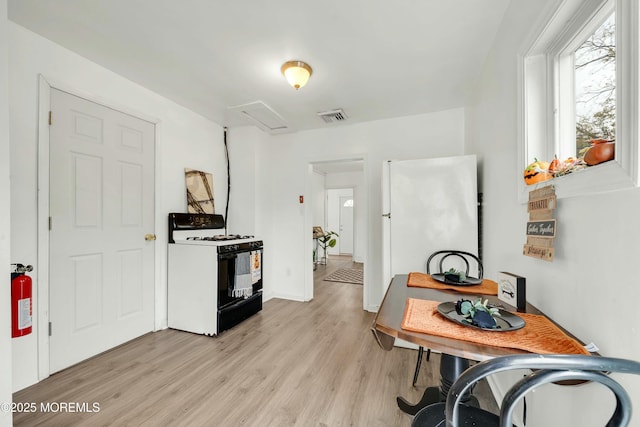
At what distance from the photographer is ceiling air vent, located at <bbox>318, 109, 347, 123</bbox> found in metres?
3.26

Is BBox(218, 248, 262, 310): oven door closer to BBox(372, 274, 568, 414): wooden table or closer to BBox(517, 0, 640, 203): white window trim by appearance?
BBox(372, 274, 568, 414): wooden table

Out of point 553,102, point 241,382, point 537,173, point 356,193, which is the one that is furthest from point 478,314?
point 356,193

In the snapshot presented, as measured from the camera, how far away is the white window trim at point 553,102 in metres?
0.71

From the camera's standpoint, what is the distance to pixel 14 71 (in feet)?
6.03

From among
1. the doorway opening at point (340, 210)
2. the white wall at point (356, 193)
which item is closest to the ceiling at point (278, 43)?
the doorway opening at point (340, 210)

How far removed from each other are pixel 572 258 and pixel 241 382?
6.90 feet

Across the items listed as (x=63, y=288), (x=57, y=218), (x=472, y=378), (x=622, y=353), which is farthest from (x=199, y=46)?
(x=622, y=353)

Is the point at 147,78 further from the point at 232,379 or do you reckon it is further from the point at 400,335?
the point at 400,335

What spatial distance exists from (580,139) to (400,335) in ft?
3.75

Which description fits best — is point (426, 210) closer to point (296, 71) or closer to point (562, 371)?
point (296, 71)

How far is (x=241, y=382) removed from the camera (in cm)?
197

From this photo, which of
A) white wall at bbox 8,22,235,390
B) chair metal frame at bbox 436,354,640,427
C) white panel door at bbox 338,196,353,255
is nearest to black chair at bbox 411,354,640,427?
chair metal frame at bbox 436,354,640,427

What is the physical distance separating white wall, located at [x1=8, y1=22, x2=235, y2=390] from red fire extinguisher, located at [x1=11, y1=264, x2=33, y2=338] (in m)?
0.28

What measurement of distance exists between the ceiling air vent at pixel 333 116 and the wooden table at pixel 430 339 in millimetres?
2216
